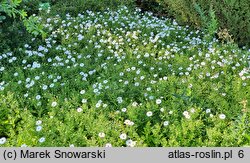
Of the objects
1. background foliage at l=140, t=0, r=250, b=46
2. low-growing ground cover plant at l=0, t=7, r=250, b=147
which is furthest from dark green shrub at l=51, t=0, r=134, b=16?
background foliage at l=140, t=0, r=250, b=46

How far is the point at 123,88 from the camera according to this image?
4324 millimetres

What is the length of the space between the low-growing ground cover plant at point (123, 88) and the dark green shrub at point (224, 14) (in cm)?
36

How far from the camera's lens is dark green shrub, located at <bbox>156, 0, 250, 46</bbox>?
593 cm

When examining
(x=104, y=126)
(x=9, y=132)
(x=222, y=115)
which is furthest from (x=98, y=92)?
(x=222, y=115)

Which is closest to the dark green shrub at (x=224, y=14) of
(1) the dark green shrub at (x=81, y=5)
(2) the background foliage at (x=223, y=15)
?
(2) the background foliage at (x=223, y=15)

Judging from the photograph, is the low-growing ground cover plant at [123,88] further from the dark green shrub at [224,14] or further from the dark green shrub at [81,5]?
the dark green shrub at [81,5]

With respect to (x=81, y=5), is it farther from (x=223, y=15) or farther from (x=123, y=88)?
(x=123, y=88)

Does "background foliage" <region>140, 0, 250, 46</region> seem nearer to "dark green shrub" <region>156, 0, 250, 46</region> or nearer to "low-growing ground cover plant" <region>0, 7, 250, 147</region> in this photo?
"dark green shrub" <region>156, 0, 250, 46</region>

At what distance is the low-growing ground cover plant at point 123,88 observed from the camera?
354 cm

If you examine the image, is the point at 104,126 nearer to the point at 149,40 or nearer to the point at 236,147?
the point at 236,147

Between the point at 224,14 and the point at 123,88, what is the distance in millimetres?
2505

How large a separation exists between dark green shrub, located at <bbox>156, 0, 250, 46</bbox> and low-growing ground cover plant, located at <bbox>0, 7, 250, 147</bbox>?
0.36m

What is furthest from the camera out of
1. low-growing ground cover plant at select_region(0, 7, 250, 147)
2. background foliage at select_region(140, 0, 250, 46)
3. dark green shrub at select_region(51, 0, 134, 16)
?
dark green shrub at select_region(51, 0, 134, 16)

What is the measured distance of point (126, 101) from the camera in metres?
4.15
